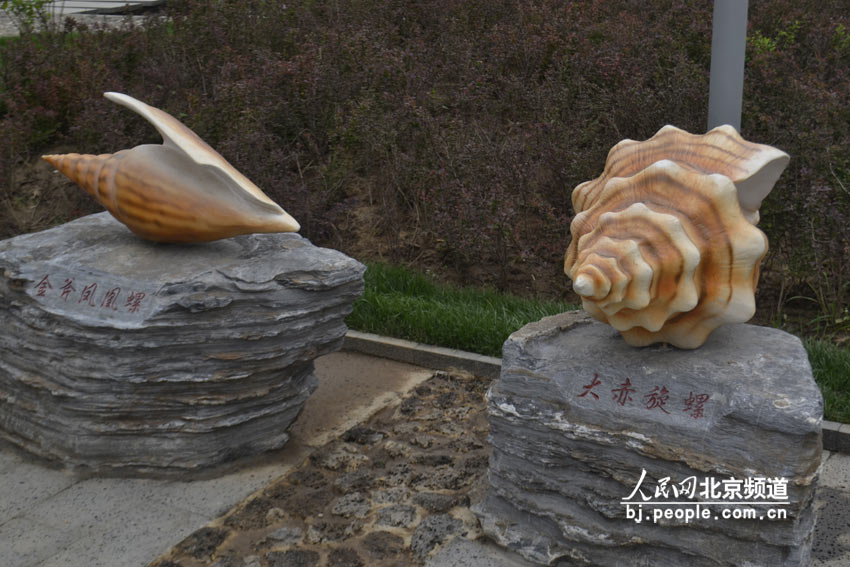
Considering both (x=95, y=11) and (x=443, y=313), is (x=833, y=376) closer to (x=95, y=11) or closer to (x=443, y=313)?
(x=443, y=313)

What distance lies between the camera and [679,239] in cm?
305

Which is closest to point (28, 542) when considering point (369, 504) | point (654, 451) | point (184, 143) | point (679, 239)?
point (369, 504)

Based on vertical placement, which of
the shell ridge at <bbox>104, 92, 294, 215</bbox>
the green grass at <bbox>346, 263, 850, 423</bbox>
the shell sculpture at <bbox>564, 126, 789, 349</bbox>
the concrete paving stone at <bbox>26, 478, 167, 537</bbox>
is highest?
the shell ridge at <bbox>104, 92, 294, 215</bbox>

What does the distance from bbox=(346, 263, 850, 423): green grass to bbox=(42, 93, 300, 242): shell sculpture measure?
1.54 m

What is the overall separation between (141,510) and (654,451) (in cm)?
221

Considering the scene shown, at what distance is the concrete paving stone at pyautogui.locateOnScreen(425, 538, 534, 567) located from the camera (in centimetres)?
354

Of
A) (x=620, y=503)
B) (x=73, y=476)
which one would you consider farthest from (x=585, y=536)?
(x=73, y=476)

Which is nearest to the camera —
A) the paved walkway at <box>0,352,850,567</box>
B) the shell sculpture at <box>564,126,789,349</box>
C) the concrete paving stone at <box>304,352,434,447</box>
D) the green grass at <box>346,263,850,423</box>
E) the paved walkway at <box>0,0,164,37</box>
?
the shell sculpture at <box>564,126,789,349</box>

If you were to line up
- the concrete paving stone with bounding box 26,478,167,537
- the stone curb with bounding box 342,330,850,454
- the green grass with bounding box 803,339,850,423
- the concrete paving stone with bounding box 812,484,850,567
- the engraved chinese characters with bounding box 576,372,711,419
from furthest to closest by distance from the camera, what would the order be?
the stone curb with bounding box 342,330,850,454, the green grass with bounding box 803,339,850,423, the concrete paving stone with bounding box 26,478,167,537, the concrete paving stone with bounding box 812,484,850,567, the engraved chinese characters with bounding box 576,372,711,419

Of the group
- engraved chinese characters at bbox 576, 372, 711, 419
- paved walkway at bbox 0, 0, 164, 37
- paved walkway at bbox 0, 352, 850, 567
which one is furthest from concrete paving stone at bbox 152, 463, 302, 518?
paved walkway at bbox 0, 0, 164, 37

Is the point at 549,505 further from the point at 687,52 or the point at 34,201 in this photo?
the point at 34,201

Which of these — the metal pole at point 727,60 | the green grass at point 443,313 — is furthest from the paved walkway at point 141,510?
the metal pole at point 727,60

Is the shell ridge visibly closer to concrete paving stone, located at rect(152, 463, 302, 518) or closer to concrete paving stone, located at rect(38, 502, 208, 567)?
concrete paving stone, located at rect(152, 463, 302, 518)

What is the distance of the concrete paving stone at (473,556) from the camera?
11.6ft
